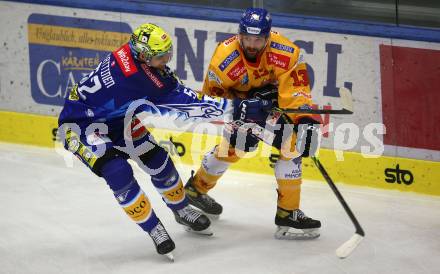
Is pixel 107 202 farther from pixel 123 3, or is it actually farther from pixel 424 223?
pixel 424 223

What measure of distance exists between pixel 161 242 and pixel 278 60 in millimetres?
1186

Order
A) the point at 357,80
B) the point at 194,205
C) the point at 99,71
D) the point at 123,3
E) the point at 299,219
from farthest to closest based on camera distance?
the point at 123,3 → the point at 357,80 → the point at 194,205 → the point at 299,219 → the point at 99,71

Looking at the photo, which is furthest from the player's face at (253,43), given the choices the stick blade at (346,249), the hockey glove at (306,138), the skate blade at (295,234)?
the stick blade at (346,249)

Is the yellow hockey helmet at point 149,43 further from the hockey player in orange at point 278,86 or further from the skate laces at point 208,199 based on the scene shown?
the skate laces at point 208,199

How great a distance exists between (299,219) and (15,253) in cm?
160

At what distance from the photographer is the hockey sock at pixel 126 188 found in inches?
154

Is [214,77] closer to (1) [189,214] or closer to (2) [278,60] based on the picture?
(2) [278,60]

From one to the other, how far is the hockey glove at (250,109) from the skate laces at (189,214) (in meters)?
0.72

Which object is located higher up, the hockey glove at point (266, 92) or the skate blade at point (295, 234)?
the hockey glove at point (266, 92)

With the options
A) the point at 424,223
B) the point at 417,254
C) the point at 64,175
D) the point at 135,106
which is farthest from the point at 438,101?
the point at 64,175

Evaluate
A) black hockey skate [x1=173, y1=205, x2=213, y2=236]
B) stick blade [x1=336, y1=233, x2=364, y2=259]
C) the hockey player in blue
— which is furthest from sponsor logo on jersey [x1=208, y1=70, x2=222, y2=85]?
stick blade [x1=336, y1=233, x2=364, y2=259]

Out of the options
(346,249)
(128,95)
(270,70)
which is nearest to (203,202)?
(270,70)

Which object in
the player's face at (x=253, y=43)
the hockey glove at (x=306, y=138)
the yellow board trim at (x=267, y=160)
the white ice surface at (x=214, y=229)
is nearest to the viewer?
the white ice surface at (x=214, y=229)

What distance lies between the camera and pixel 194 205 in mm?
4840
